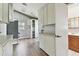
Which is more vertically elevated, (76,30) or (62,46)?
(76,30)

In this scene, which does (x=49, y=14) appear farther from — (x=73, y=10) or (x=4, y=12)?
(x=4, y=12)

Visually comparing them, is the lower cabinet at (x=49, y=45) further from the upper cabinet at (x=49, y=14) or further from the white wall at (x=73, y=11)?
the white wall at (x=73, y=11)

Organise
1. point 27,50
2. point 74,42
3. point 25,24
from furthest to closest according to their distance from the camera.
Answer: point 25,24
point 27,50
point 74,42

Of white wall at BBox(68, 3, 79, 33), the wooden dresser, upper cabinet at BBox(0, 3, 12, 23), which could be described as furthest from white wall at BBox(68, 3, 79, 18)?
upper cabinet at BBox(0, 3, 12, 23)

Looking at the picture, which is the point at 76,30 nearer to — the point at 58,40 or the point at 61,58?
the point at 58,40

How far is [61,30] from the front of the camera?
326 cm

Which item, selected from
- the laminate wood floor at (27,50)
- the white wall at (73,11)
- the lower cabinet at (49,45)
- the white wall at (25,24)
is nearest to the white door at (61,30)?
the lower cabinet at (49,45)

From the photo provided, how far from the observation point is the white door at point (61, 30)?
3.24 m

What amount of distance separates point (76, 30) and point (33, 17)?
20.9 ft

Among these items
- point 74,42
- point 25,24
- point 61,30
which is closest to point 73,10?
point 74,42

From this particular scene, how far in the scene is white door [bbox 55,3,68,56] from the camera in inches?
127

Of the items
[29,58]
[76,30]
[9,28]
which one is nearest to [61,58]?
[29,58]

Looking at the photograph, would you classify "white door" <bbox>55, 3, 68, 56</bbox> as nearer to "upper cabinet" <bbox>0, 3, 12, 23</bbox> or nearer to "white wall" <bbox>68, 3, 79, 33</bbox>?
"upper cabinet" <bbox>0, 3, 12, 23</bbox>

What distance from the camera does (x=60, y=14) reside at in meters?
3.27
